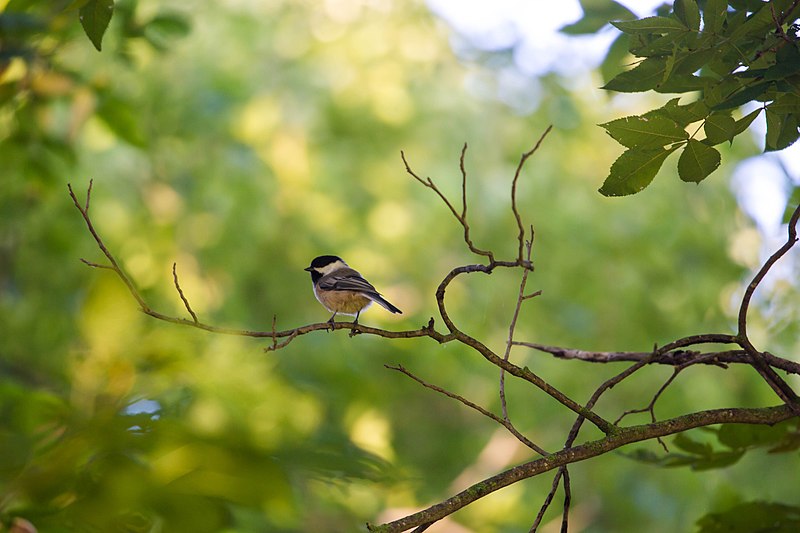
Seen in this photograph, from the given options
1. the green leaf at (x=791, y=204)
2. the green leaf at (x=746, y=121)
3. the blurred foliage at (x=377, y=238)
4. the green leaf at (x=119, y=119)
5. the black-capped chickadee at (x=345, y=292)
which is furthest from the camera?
the blurred foliage at (x=377, y=238)

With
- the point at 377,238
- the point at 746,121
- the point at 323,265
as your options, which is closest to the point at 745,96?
the point at 746,121

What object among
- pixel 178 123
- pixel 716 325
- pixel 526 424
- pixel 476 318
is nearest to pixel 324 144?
pixel 178 123

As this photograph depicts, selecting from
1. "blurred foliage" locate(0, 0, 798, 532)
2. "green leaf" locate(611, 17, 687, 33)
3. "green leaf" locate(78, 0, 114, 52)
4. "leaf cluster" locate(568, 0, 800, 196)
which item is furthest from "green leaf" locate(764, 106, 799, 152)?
"blurred foliage" locate(0, 0, 798, 532)

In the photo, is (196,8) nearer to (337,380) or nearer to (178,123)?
(178,123)

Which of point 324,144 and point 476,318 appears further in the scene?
point 324,144

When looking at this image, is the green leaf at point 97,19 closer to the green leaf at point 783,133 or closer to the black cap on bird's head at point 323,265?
the green leaf at point 783,133

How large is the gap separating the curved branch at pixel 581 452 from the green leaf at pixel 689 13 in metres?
0.84

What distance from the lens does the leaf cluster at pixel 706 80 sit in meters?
1.71

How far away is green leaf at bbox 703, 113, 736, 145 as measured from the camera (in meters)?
1.80

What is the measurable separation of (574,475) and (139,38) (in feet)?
21.3

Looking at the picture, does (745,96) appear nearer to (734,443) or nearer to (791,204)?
(734,443)

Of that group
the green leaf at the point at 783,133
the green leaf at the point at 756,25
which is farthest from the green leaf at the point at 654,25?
the green leaf at the point at 783,133

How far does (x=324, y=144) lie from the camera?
866 centimetres

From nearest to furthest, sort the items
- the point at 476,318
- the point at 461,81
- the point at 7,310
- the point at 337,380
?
the point at 7,310, the point at 337,380, the point at 476,318, the point at 461,81
